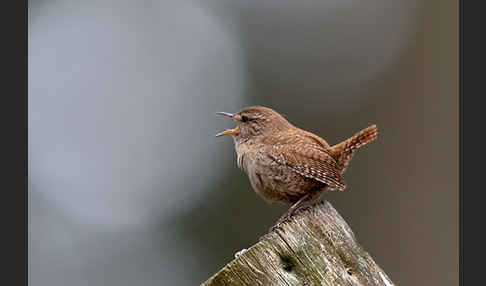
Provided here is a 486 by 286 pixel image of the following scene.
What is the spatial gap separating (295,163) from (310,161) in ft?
0.32

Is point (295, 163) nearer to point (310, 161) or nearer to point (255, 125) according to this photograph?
point (310, 161)

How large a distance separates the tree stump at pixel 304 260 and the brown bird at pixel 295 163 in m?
1.35

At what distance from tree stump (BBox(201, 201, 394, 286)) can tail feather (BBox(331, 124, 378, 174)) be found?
5.82 feet

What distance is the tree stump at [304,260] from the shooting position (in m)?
1.81

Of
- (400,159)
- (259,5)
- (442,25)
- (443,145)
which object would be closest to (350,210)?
(400,159)

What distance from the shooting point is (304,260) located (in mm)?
1865

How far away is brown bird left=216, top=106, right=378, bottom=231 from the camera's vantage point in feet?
11.5

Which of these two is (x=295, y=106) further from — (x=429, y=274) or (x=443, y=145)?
(x=429, y=274)

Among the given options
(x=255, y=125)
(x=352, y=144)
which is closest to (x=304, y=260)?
(x=352, y=144)

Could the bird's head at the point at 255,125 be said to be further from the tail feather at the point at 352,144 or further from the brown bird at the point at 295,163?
the tail feather at the point at 352,144

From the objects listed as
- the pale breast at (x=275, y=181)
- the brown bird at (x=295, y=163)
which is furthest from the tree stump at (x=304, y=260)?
the pale breast at (x=275, y=181)

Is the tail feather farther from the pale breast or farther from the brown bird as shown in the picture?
the pale breast

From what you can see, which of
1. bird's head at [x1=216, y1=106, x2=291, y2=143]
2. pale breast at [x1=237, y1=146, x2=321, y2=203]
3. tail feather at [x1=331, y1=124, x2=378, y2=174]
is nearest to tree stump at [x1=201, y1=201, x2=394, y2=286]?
pale breast at [x1=237, y1=146, x2=321, y2=203]

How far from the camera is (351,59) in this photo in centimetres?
836
